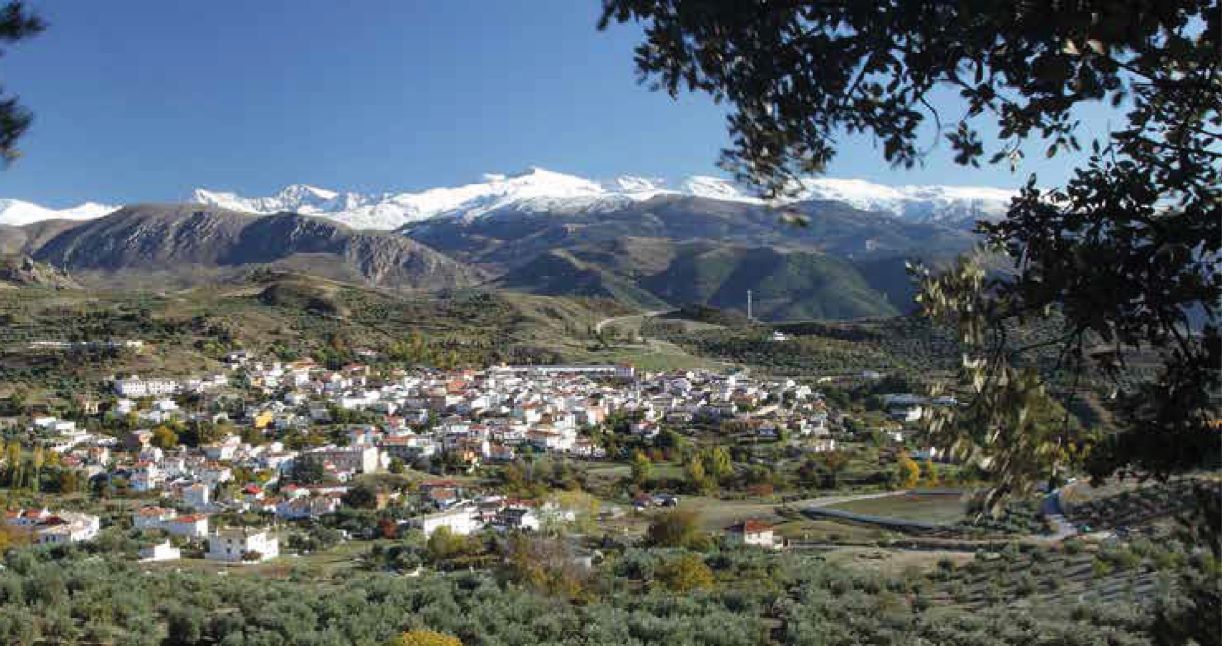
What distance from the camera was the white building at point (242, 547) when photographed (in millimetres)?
23641

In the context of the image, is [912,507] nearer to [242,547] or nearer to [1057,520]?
[1057,520]

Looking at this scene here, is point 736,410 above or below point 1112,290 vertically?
below

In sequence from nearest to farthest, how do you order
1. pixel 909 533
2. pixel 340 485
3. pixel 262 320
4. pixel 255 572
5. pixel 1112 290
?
1. pixel 1112 290
2. pixel 255 572
3. pixel 909 533
4. pixel 340 485
5. pixel 262 320

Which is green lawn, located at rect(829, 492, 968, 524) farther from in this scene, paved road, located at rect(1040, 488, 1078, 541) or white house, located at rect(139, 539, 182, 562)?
white house, located at rect(139, 539, 182, 562)

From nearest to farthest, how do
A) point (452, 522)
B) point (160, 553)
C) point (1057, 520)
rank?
point (1057, 520)
point (160, 553)
point (452, 522)

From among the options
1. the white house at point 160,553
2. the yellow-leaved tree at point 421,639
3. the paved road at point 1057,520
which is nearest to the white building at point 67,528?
the white house at point 160,553

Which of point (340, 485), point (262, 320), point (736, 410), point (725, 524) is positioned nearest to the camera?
point (725, 524)

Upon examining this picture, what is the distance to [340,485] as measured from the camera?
35.3 m

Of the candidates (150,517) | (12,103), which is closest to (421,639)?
(12,103)

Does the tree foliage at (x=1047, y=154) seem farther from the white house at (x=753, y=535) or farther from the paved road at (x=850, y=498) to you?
the paved road at (x=850, y=498)

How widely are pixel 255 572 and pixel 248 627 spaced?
9684 mm

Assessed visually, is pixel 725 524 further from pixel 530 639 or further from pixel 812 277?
pixel 812 277

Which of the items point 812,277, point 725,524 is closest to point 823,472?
point 725,524

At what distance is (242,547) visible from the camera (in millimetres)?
23922
